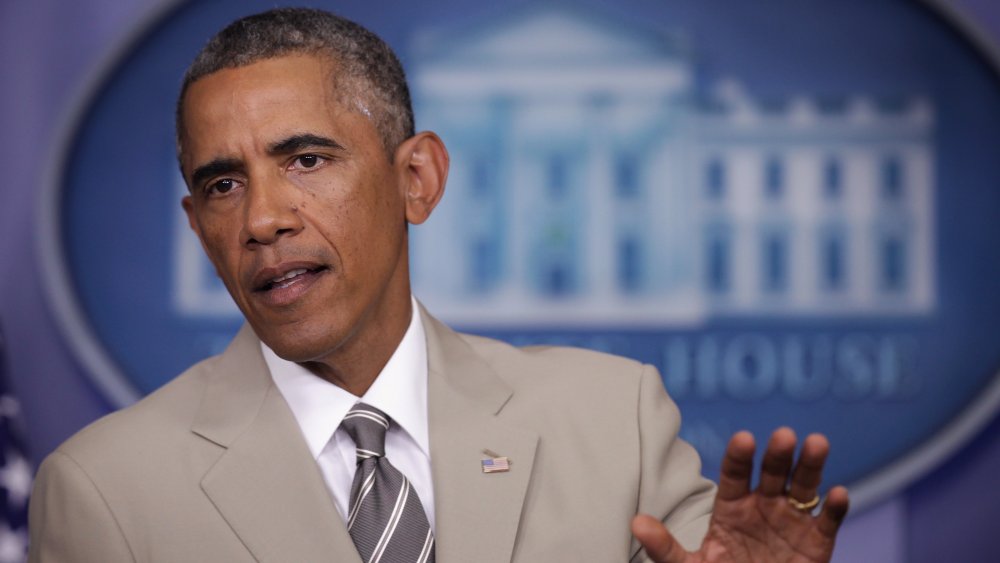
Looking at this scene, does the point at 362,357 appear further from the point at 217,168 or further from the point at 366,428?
the point at 217,168

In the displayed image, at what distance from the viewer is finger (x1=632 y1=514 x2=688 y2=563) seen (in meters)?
1.55

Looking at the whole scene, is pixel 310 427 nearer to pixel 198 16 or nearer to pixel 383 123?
pixel 383 123

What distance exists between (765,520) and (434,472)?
55 cm

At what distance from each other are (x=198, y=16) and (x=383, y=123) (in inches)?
57.0

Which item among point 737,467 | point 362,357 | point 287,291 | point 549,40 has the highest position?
point 549,40

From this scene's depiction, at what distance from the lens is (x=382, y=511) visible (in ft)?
5.91

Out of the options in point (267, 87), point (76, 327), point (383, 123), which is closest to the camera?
point (267, 87)

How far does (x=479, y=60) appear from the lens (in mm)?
3254

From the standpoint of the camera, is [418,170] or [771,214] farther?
[771,214]

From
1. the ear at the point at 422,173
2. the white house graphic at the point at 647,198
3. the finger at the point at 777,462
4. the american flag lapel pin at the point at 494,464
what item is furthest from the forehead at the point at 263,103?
the white house graphic at the point at 647,198

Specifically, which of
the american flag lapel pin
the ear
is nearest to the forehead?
the ear

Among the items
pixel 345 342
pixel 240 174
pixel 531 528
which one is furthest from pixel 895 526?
pixel 240 174

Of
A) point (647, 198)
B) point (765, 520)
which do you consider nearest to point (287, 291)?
point (765, 520)

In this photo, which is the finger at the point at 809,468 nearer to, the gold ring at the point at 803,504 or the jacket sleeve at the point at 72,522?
the gold ring at the point at 803,504
